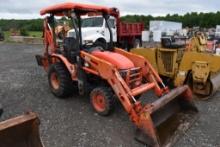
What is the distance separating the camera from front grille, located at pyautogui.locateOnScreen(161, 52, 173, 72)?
22.6ft

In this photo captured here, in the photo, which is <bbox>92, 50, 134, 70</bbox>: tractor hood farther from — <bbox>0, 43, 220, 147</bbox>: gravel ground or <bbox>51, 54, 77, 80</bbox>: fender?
<bbox>0, 43, 220, 147</bbox>: gravel ground

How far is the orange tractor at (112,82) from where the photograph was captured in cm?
438

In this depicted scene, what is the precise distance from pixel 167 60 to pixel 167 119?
8.23ft

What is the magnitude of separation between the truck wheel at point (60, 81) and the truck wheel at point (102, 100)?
886 mm

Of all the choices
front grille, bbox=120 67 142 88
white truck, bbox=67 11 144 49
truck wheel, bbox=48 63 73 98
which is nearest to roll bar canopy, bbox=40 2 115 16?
truck wheel, bbox=48 63 73 98

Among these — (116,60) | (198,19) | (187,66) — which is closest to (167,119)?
(116,60)

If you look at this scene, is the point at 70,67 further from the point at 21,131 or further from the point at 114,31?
the point at 114,31

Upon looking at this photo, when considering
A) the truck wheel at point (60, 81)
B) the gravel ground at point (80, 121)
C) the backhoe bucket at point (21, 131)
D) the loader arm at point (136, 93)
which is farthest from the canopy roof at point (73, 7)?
the backhoe bucket at point (21, 131)

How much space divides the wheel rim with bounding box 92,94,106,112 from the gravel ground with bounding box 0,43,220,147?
0.47 feet

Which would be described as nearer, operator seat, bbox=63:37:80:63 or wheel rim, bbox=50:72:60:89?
operator seat, bbox=63:37:80:63

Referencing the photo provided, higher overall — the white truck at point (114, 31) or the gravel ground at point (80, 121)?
the white truck at point (114, 31)

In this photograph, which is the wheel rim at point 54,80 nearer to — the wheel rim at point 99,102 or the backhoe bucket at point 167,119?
the wheel rim at point 99,102

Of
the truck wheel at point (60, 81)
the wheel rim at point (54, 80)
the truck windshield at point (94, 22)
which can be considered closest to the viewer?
the truck wheel at point (60, 81)

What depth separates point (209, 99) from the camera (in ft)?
20.6
